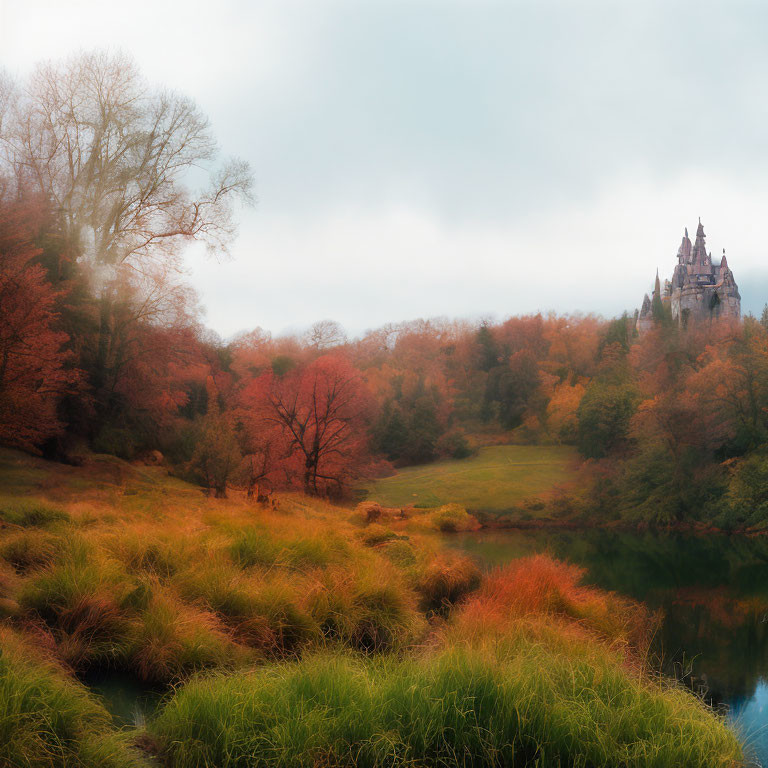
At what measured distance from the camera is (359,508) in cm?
1193

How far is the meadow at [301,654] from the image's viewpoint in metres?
2.99

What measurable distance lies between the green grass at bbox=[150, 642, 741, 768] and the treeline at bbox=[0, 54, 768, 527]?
273 inches

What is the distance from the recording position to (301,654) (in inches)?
180

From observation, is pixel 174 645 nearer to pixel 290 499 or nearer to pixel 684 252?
pixel 290 499

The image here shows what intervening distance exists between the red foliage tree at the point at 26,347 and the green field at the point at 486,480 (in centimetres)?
650

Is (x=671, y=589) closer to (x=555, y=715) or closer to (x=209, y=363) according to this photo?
(x=555, y=715)

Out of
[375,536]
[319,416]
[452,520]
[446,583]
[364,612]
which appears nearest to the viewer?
[364,612]

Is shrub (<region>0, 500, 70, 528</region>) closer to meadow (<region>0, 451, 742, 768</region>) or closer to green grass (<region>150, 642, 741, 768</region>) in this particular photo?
meadow (<region>0, 451, 742, 768</region>)

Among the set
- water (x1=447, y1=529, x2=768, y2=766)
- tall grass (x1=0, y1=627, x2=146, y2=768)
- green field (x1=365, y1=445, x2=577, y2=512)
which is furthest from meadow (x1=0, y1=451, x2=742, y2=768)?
green field (x1=365, y1=445, x2=577, y2=512)

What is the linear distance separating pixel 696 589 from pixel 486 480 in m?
4.66

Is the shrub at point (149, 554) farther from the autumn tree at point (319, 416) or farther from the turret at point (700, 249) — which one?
the turret at point (700, 249)

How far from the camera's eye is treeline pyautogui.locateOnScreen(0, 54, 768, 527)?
31.4 feet

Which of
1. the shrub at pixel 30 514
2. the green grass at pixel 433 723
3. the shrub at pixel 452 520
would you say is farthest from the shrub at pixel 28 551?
the shrub at pixel 452 520

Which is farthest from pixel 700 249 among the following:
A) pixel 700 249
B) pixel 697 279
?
pixel 697 279
